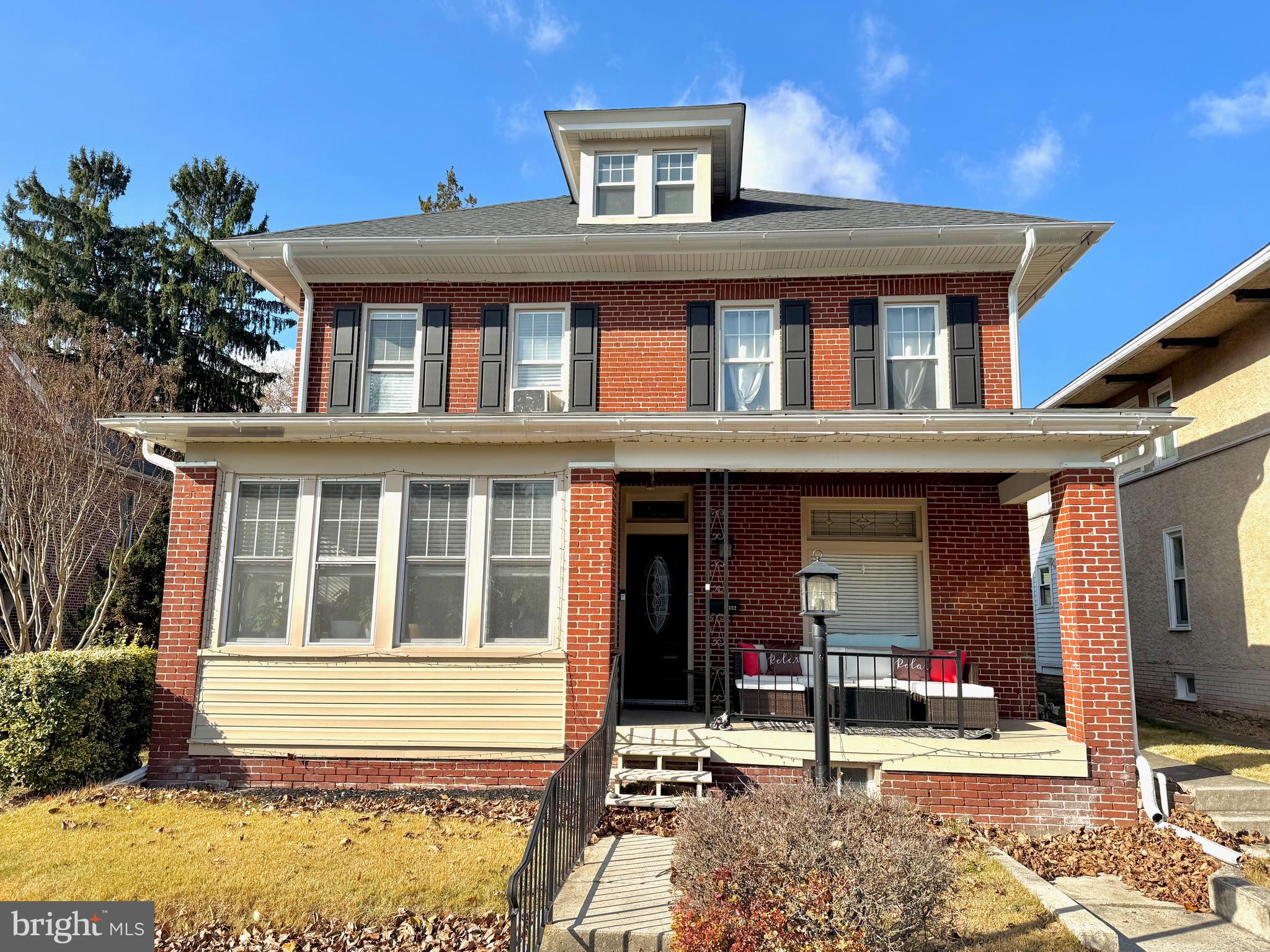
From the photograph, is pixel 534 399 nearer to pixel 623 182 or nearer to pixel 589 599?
pixel 589 599

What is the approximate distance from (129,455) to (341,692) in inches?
463

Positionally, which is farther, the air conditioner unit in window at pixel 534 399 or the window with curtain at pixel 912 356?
the air conditioner unit in window at pixel 534 399

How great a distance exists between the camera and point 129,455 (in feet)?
56.4

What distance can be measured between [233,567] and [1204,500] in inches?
545

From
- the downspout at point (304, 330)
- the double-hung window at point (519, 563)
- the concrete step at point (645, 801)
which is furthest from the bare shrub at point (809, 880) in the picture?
the downspout at point (304, 330)

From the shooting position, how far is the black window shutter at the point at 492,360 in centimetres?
1039

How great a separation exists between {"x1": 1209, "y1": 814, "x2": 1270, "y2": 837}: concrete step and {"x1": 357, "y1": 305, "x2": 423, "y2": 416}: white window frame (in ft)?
31.3

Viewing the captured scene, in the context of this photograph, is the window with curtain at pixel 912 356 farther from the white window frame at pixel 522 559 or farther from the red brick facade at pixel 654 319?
the white window frame at pixel 522 559

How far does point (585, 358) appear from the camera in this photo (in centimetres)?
1041

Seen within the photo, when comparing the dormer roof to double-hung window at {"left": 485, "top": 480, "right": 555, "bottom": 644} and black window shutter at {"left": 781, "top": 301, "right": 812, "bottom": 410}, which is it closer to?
black window shutter at {"left": 781, "top": 301, "right": 812, "bottom": 410}

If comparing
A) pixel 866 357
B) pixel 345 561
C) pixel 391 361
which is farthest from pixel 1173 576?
pixel 345 561

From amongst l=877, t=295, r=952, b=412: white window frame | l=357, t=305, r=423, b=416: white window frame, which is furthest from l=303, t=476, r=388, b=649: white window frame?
l=877, t=295, r=952, b=412: white window frame

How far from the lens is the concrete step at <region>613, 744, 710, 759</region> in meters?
7.76

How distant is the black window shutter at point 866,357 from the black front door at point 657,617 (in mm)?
2913
